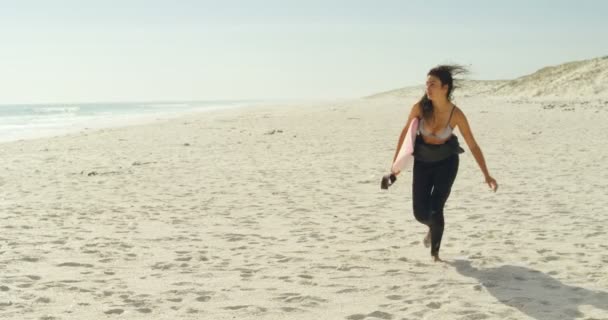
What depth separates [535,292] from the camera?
4.60 meters

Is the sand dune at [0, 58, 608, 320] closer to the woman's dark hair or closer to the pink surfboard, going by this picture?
the pink surfboard

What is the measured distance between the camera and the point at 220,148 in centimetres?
1584

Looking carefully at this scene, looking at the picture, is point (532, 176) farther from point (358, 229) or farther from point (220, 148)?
point (220, 148)

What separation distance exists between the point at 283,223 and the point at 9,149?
12777mm

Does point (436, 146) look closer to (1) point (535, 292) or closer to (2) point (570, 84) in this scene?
(1) point (535, 292)

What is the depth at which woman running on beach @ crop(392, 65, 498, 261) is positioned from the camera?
5.20 m

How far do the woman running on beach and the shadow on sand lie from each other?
582 mm

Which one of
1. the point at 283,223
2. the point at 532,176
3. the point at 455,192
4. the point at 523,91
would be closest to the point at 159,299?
the point at 283,223

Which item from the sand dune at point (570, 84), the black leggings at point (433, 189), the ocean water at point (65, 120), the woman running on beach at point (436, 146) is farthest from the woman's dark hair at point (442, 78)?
the sand dune at point (570, 84)

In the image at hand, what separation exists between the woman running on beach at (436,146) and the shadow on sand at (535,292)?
58cm

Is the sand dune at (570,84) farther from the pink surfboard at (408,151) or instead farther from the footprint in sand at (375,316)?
the footprint in sand at (375,316)

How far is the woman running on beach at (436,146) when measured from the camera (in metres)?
5.20

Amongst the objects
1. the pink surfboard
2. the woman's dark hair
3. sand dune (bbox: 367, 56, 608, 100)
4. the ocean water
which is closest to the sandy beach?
the pink surfboard

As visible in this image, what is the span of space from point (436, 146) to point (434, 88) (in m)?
0.49
